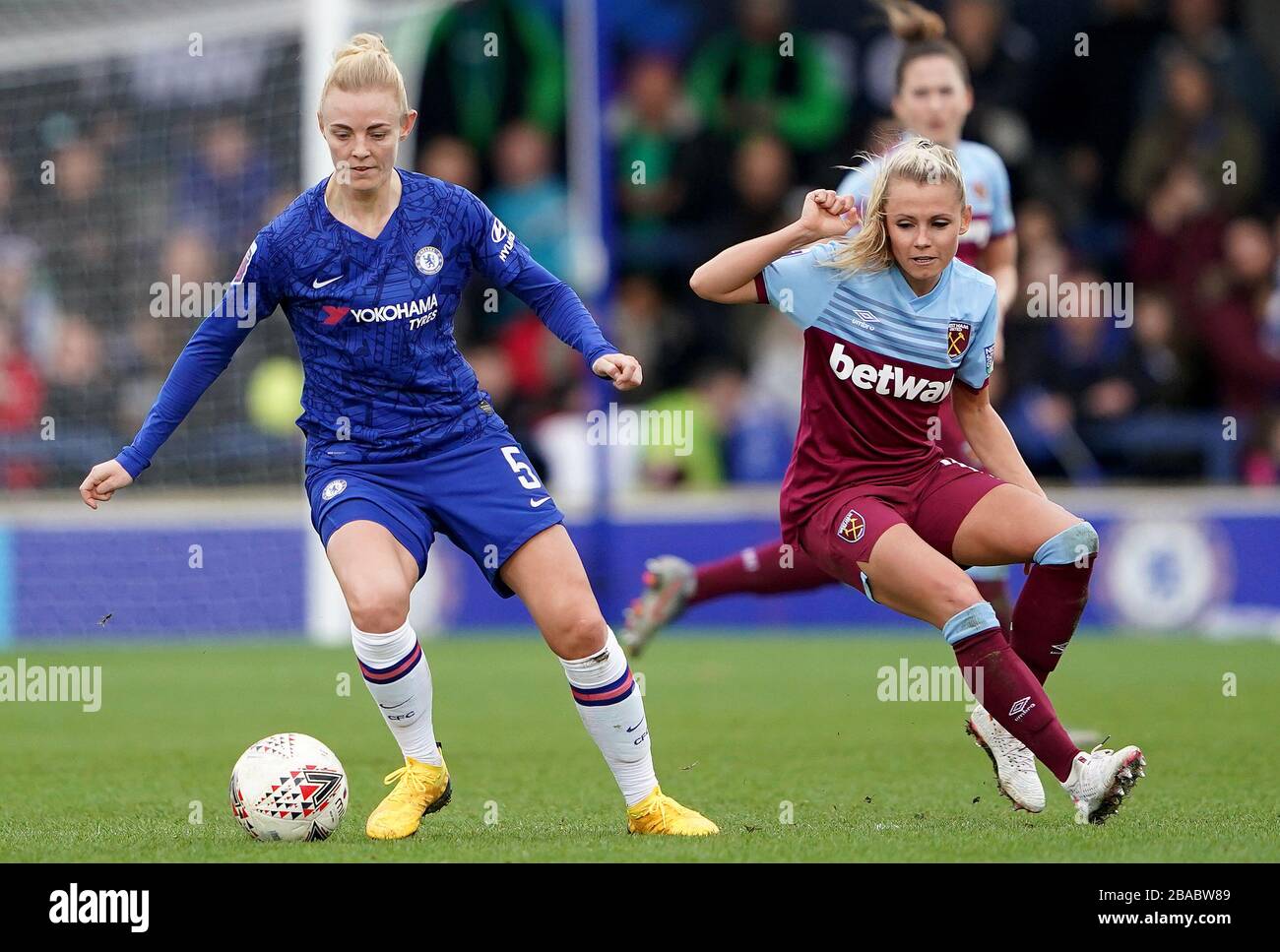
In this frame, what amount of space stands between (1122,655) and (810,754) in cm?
431

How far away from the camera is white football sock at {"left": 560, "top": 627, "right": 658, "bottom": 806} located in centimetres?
528

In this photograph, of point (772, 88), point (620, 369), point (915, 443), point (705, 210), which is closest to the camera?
point (620, 369)

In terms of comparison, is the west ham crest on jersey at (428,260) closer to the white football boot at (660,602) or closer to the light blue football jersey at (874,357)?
the light blue football jersey at (874,357)

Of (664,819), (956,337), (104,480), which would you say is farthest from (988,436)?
(104,480)

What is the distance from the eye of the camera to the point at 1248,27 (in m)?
15.1

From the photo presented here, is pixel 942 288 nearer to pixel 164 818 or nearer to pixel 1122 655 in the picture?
pixel 164 818

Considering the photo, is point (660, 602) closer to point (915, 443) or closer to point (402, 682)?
point (915, 443)

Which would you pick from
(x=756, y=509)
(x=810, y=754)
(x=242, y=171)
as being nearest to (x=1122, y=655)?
(x=756, y=509)

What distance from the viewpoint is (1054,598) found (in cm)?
540

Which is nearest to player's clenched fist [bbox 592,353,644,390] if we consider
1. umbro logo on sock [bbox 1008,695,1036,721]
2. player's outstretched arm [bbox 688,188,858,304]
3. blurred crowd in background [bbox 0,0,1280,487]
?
player's outstretched arm [bbox 688,188,858,304]

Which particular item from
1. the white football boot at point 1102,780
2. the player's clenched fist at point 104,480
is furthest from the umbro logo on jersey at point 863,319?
the player's clenched fist at point 104,480

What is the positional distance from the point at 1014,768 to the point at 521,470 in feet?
5.38

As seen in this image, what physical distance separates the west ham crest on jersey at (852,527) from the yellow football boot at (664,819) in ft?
2.88

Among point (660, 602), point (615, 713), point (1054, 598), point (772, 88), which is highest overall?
point (772, 88)
